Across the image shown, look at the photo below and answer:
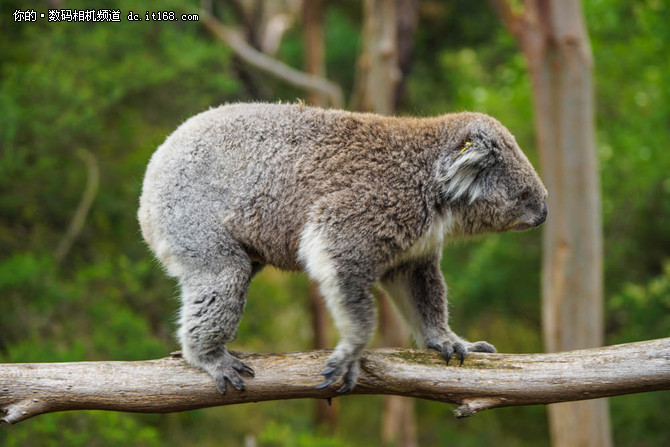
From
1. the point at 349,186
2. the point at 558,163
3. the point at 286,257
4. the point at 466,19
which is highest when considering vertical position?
the point at 466,19

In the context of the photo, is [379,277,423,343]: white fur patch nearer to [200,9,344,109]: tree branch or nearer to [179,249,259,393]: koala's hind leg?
[179,249,259,393]: koala's hind leg

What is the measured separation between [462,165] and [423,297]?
2.31 feet

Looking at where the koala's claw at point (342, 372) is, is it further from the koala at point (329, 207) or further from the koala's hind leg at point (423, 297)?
the koala's hind leg at point (423, 297)

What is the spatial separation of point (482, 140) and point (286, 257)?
103cm

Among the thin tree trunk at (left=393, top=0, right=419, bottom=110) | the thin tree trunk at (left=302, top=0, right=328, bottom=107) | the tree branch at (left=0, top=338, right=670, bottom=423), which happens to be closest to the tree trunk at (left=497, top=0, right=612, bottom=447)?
Answer: the thin tree trunk at (left=393, top=0, right=419, bottom=110)

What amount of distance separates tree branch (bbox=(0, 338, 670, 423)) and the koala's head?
2.26ft

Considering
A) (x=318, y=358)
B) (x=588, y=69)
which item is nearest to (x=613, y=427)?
(x=588, y=69)

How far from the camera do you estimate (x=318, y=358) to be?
3211 mm

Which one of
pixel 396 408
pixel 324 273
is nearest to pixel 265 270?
pixel 396 408

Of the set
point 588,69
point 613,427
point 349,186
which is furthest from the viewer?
point 613,427

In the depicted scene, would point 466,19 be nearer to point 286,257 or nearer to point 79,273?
point 79,273

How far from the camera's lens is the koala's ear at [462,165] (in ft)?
10.9

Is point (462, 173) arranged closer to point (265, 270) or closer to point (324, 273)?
point (324, 273)

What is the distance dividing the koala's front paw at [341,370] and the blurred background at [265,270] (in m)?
3.09
